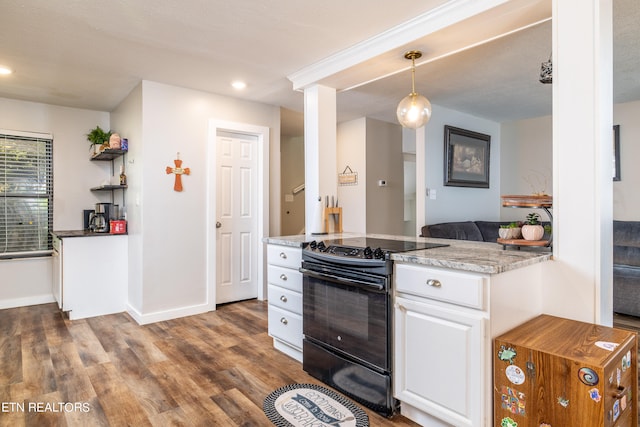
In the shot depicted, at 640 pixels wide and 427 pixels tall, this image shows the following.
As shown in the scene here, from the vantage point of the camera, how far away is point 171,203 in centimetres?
373

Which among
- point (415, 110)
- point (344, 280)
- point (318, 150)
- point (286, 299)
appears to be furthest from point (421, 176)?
point (344, 280)

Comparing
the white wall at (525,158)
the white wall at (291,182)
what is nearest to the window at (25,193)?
the white wall at (291,182)

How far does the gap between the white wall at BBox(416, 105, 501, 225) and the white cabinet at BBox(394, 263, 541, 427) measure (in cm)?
284

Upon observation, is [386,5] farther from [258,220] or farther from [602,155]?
[258,220]

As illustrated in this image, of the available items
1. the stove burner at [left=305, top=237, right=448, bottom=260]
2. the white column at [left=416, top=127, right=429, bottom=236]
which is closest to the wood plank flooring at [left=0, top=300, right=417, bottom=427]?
the stove burner at [left=305, top=237, right=448, bottom=260]

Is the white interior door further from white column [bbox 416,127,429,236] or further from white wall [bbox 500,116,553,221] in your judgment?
white wall [bbox 500,116,553,221]

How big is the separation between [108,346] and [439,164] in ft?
13.1

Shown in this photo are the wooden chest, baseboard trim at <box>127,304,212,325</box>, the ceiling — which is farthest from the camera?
baseboard trim at <box>127,304,212,325</box>

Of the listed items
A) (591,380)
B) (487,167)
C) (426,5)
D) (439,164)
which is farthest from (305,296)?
(487,167)

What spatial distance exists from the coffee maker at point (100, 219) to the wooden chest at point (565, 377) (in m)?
4.13

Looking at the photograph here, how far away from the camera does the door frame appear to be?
396 centimetres

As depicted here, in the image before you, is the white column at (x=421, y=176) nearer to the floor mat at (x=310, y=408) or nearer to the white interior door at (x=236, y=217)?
the white interior door at (x=236, y=217)

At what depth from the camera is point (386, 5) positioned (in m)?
2.23

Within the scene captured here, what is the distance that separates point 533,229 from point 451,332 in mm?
747
